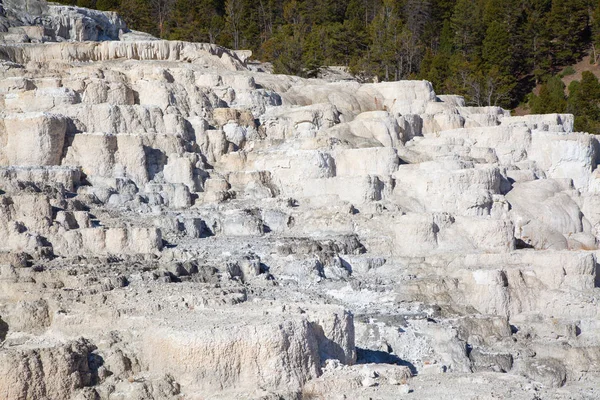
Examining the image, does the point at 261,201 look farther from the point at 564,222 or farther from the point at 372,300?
the point at 564,222

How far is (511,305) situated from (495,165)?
662 cm

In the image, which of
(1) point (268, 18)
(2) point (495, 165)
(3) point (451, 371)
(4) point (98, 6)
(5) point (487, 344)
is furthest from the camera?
(1) point (268, 18)

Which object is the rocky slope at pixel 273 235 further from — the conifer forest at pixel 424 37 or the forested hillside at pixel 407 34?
the forested hillside at pixel 407 34

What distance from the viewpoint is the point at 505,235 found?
76.5 ft

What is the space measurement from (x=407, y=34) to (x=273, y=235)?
24.6m

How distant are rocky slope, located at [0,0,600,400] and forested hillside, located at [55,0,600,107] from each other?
32.5ft

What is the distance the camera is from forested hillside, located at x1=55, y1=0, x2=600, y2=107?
44.3 metres

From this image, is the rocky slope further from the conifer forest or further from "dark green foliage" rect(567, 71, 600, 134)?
"dark green foliage" rect(567, 71, 600, 134)

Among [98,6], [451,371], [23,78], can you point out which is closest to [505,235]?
[451,371]

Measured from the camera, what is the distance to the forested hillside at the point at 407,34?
4434cm

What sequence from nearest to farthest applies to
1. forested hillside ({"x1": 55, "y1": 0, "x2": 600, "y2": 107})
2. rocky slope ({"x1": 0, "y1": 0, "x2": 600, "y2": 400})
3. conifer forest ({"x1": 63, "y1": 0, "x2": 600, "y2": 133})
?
rocky slope ({"x1": 0, "y1": 0, "x2": 600, "y2": 400}), conifer forest ({"x1": 63, "y1": 0, "x2": 600, "y2": 133}), forested hillside ({"x1": 55, "y1": 0, "x2": 600, "y2": 107})

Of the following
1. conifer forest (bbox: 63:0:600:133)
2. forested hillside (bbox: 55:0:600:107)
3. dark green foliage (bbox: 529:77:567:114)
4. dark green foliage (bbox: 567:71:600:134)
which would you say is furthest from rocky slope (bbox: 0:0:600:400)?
forested hillside (bbox: 55:0:600:107)

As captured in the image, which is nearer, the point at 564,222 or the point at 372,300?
the point at 372,300

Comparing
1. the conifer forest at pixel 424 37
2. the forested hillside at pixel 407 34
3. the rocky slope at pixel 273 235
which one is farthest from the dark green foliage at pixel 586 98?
the rocky slope at pixel 273 235
